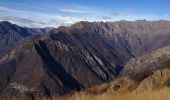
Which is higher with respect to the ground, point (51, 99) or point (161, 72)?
point (51, 99)

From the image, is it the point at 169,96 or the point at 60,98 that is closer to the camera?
the point at 169,96

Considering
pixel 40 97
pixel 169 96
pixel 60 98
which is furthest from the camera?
pixel 60 98

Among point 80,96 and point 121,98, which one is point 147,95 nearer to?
point 121,98

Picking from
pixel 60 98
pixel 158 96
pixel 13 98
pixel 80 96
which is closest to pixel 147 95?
pixel 158 96

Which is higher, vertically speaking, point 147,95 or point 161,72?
point 147,95

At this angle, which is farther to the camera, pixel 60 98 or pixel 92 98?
pixel 60 98

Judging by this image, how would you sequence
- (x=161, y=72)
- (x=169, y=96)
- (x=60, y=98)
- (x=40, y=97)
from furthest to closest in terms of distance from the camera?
(x=161, y=72), (x=60, y=98), (x=40, y=97), (x=169, y=96)

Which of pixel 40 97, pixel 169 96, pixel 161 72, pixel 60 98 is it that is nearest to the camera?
Result: pixel 169 96

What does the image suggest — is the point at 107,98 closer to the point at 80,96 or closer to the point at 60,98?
the point at 80,96

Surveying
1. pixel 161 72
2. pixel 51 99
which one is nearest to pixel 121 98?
pixel 51 99
